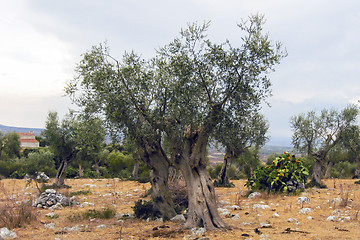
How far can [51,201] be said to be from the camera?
18312 mm

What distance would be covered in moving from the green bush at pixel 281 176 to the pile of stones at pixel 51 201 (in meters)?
13.1

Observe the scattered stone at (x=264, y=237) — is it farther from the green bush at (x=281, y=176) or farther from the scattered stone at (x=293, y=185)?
the scattered stone at (x=293, y=185)

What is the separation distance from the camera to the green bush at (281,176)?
68.1 ft

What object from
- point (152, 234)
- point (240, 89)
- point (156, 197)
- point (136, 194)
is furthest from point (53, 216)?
point (240, 89)

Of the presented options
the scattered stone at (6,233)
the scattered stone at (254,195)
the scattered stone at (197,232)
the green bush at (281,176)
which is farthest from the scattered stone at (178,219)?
the green bush at (281,176)

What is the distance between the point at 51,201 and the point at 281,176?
51.1ft

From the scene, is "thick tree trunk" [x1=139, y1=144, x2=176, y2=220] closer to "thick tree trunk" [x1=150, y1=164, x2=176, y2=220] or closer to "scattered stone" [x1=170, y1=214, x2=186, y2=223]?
"thick tree trunk" [x1=150, y1=164, x2=176, y2=220]

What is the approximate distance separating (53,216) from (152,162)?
5.90 metres

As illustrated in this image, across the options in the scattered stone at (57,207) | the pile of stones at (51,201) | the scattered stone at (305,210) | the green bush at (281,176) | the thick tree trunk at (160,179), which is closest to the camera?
the thick tree trunk at (160,179)

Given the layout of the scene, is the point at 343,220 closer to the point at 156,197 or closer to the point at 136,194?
the point at 156,197

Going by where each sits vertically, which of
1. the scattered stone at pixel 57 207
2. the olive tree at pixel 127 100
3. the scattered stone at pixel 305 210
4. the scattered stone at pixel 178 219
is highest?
the olive tree at pixel 127 100

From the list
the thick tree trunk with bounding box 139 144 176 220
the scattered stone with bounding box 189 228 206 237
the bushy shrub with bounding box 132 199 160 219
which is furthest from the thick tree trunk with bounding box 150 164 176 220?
the scattered stone with bounding box 189 228 206 237

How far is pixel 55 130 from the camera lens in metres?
26.9

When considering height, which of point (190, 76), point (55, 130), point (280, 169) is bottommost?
point (280, 169)
